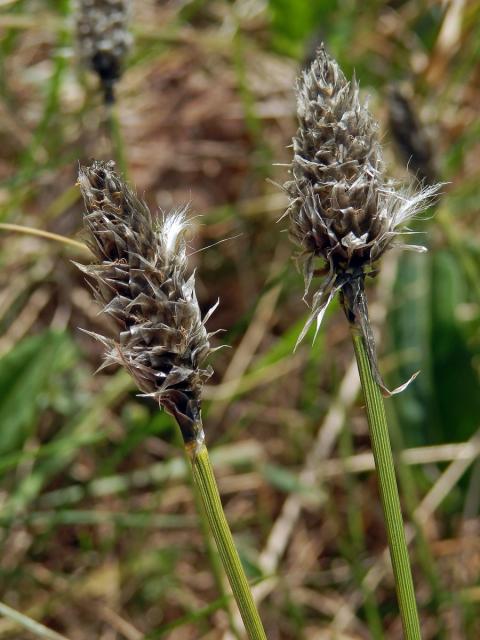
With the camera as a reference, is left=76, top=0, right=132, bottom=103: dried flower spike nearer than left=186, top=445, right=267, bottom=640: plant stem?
No

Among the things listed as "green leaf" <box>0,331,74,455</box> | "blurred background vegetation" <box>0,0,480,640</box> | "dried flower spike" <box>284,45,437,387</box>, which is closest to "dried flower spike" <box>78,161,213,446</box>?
"dried flower spike" <box>284,45,437,387</box>

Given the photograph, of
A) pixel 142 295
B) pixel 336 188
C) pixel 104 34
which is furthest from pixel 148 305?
pixel 104 34

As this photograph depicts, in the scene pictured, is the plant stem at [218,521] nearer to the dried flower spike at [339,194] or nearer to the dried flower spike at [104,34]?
A: the dried flower spike at [339,194]

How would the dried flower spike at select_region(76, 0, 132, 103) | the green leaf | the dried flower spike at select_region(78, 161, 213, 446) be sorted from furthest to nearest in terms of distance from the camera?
the green leaf, the dried flower spike at select_region(76, 0, 132, 103), the dried flower spike at select_region(78, 161, 213, 446)

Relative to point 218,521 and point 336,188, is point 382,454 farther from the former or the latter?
point 336,188

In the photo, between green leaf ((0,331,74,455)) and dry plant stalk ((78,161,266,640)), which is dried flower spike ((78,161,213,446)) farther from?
green leaf ((0,331,74,455))

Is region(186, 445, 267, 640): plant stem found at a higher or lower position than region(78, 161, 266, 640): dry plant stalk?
lower

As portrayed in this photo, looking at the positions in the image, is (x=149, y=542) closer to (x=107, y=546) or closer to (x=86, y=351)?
(x=107, y=546)

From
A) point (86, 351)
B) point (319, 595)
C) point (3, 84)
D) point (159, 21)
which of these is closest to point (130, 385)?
point (86, 351)
